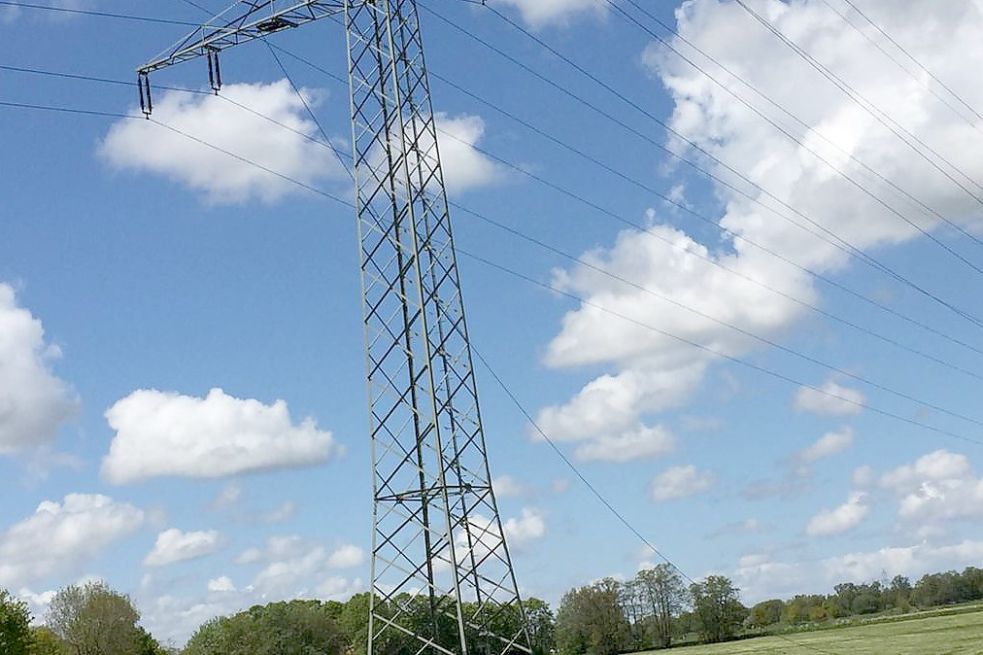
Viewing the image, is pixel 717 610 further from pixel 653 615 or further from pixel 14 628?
pixel 14 628

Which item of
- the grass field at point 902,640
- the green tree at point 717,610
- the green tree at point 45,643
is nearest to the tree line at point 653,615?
the green tree at point 717,610

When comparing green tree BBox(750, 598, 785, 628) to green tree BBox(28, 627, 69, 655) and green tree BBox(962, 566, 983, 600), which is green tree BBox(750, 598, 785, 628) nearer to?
green tree BBox(962, 566, 983, 600)

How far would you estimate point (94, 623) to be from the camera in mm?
120188

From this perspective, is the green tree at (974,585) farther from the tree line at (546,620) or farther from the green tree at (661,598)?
Result: the green tree at (661,598)

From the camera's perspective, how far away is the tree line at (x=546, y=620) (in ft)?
392

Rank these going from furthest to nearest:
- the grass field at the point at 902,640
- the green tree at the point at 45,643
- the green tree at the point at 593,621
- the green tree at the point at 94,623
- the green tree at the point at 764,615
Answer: the green tree at the point at 764,615
the green tree at the point at 593,621
the green tree at the point at 94,623
the green tree at the point at 45,643
the grass field at the point at 902,640

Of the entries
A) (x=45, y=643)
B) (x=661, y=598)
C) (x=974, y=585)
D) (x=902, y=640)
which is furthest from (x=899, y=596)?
(x=45, y=643)

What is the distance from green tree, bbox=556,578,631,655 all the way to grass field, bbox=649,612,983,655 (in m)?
32.0

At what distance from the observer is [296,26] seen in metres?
35.8

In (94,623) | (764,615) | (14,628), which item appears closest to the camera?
(14,628)

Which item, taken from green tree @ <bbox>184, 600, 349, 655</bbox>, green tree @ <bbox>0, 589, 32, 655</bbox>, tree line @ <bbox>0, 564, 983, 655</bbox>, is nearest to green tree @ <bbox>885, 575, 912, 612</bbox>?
tree line @ <bbox>0, 564, 983, 655</bbox>

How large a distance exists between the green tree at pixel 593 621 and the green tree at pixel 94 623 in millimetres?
58057

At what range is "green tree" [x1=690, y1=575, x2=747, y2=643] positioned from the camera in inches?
6137

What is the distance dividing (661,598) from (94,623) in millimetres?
85493
